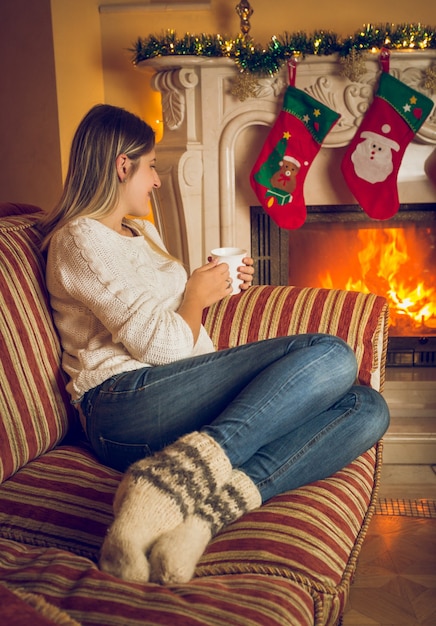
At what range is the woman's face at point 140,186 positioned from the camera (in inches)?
65.1

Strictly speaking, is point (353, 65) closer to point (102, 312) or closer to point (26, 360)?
point (102, 312)

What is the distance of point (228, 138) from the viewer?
2.79 meters

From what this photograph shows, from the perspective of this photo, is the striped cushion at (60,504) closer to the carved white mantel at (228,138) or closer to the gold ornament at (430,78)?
the carved white mantel at (228,138)

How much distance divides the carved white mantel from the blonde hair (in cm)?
114

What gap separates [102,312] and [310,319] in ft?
1.98

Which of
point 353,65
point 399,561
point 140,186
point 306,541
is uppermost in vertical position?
point 353,65

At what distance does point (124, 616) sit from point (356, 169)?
2.14 meters

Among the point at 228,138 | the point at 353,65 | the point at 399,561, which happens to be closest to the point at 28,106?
the point at 228,138

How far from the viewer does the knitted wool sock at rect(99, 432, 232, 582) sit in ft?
3.55

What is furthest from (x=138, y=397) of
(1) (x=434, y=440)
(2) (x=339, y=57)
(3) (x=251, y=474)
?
(2) (x=339, y=57)

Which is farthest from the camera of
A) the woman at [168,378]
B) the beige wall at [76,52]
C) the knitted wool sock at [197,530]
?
the beige wall at [76,52]

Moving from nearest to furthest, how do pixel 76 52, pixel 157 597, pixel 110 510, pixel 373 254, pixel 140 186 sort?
pixel 157 597 → pixel 110 510 → pixel 140 186 → pixel 76 52 → pixel 373 254

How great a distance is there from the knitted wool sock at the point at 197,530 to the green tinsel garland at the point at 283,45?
1.81m

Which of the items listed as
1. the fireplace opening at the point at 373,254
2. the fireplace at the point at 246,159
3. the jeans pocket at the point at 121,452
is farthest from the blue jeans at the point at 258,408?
the fireplace opening at the point at 373,254
